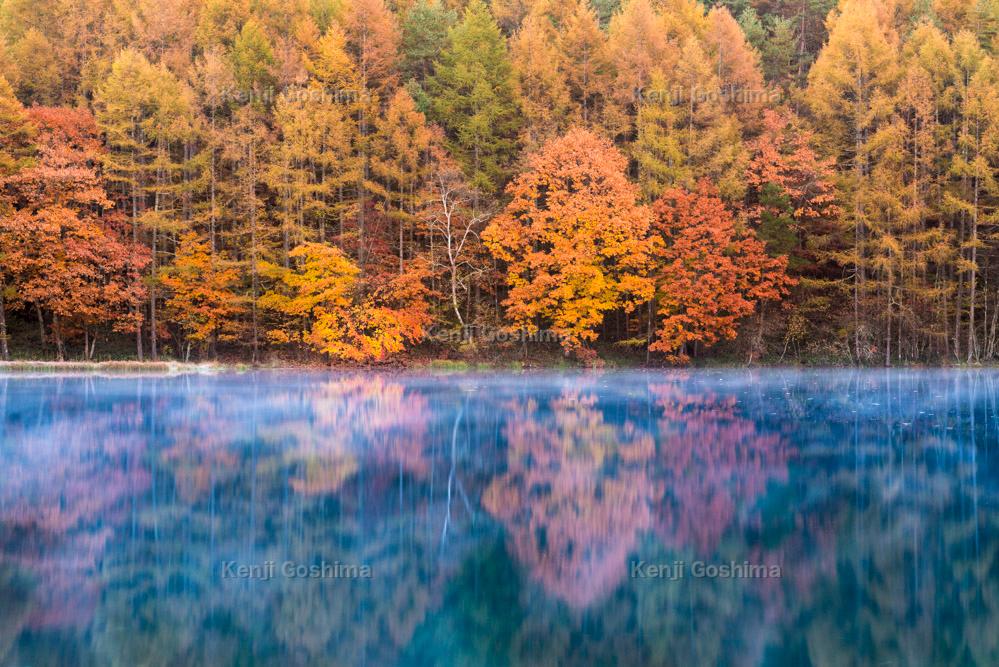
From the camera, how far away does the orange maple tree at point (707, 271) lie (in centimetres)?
3938

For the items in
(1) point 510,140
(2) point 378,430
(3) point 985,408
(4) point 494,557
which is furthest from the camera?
(1) point 510,140

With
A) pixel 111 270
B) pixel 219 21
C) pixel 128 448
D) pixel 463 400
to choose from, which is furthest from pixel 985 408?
pixel 219 21

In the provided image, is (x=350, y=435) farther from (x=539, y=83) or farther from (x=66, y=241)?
(x=539, y=83)

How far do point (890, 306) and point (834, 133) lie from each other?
31.6ft

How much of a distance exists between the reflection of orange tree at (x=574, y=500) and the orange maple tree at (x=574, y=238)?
1849 cm

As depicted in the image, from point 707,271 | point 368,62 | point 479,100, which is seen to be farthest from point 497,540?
point 368,62

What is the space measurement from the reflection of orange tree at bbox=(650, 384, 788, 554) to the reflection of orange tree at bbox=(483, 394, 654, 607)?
440 mm

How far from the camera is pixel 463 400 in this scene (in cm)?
2711

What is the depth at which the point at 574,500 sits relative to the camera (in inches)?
516

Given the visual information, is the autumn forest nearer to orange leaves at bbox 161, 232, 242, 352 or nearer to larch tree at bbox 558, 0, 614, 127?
orange leaves at bbox 161, 232, 242, 352

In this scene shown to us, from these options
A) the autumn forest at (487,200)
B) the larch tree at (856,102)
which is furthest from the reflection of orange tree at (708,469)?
the larch tree at (856,102)

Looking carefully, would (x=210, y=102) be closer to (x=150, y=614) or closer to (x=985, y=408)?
(x=985, y=408)

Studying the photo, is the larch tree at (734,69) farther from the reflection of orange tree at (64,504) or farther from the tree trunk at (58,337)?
the reflection of orange tree at (64,504)

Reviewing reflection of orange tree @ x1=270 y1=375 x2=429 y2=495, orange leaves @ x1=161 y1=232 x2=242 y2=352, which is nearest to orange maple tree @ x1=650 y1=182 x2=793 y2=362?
reflection of orange tree @ x1=270 y1=375 x2=429 y2=495
